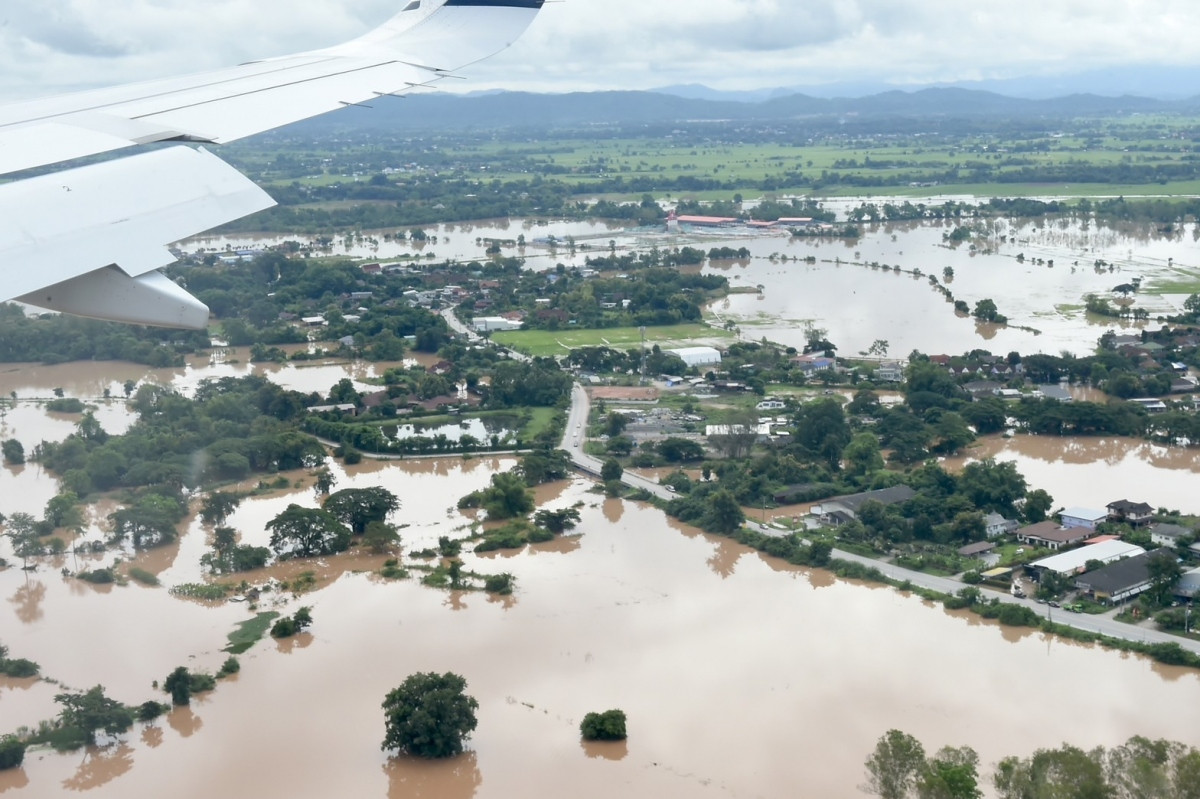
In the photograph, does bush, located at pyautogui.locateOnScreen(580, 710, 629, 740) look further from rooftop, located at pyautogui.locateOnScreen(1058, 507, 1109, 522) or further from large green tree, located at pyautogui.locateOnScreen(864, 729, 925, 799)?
rooftop, located at pyautogui.locateOnScreen(1058, 507, 1109, 522)

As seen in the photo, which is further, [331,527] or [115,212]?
[331,527]

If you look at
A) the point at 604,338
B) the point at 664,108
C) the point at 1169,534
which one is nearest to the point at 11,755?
the point at 1169,534

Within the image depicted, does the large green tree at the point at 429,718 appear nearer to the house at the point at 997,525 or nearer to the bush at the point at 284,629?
the bush at the point at 284,629

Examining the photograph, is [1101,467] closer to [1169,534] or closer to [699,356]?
[1169,534]

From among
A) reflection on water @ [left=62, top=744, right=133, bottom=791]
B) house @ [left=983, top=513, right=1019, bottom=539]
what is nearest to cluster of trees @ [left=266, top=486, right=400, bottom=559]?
reflection on water @ [left=62, top=744, right=133, bottom=791]

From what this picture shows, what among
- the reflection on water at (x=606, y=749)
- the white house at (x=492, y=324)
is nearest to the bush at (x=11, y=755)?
the reflection on water at (x=606, y=749)

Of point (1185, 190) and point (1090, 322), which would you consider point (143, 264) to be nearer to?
point (1090, 322)
